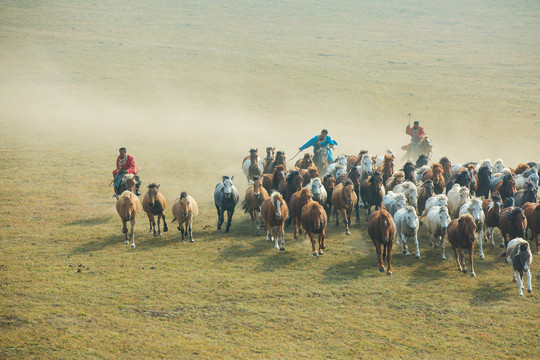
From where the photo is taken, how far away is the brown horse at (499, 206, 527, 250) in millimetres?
15203

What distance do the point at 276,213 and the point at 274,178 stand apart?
3.80 metres

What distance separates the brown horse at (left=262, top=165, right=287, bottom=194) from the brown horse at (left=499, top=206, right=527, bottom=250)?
735 centimetres

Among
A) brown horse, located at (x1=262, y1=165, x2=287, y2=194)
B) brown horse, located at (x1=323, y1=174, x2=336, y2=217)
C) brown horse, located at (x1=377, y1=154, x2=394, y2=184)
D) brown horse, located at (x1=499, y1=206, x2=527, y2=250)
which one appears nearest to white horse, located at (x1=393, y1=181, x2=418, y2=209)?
brown horse, located at (x1=323, y1=174, x2=336, y2=217)

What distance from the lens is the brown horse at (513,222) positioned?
599 inches

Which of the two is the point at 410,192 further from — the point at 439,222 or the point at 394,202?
the point at 439,222

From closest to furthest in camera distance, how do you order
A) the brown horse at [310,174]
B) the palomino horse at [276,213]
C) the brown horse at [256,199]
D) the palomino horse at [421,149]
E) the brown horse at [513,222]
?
the brown horse at [513,222]
the palomino horse at [276,213]
the brown horse at [256,199]
the brown horse at [310,174]
the palomino horse at [421,149]

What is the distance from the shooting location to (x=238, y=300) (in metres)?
13.1

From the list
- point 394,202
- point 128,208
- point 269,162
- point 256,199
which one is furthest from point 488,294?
point 269,162

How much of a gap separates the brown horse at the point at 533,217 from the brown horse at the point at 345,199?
5.18m

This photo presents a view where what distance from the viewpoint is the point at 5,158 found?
28.2m

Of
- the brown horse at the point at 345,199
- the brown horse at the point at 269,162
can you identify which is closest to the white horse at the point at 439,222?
the brown horse at the point at 345,199

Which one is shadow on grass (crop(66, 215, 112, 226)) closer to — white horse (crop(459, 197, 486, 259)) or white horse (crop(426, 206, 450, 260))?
white horse (crop(426, 206, 450, 260))

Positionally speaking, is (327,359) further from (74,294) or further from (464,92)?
(464,92)

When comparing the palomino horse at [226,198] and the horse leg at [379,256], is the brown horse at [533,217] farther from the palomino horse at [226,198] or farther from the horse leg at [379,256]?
the palomino horse at [226,198]
